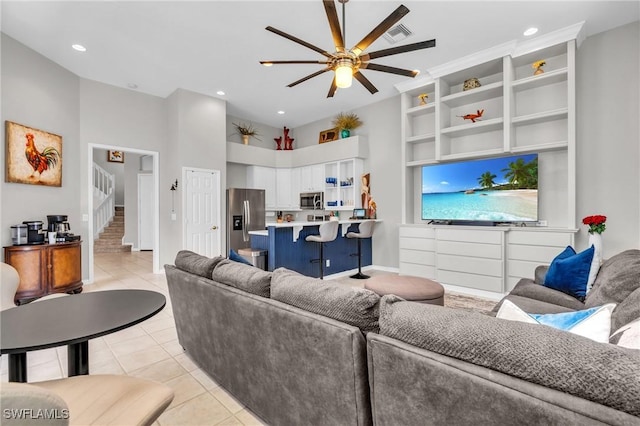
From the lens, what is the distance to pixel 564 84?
3975mm

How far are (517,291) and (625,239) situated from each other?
7.26 ft

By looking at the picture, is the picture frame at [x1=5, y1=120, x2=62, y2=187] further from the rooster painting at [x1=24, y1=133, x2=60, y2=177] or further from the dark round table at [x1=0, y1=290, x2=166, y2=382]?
the dark round table at [x1=0, y1=290, x2=166, y2=382]

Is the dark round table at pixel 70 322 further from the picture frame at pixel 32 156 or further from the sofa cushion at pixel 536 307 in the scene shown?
the picture frame at pixel 32 156

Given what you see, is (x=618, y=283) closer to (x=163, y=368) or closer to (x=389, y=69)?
(x=389, y=69)

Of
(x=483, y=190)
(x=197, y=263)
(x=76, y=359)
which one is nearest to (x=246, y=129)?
(x=483, y=190)

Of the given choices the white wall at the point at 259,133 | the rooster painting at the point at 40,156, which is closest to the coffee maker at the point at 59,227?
the rooster painting at the point at 40,156

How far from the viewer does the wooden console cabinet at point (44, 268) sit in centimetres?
368

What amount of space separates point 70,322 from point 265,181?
19.5 ft

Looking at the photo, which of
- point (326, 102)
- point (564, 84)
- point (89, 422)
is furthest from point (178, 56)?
point (564, 84)

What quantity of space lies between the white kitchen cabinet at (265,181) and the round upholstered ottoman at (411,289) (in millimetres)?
4600

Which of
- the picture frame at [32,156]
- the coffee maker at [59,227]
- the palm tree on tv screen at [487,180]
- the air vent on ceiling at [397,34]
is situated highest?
the air vent on ceiling at [397,34]

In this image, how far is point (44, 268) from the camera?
3.83m

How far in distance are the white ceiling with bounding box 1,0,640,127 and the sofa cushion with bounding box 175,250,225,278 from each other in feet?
8.90

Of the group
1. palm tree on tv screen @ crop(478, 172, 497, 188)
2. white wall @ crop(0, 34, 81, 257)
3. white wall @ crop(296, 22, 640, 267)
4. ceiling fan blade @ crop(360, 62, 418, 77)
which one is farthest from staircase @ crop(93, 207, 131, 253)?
white wall @ crop(296, 22, 640, 267)
